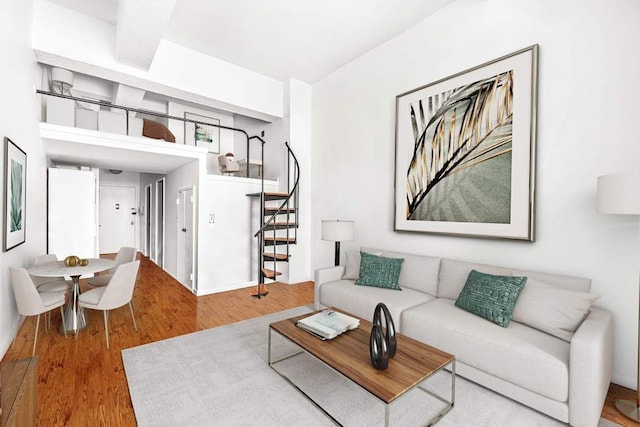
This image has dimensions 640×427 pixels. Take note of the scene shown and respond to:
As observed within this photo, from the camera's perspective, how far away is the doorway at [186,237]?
197 inches

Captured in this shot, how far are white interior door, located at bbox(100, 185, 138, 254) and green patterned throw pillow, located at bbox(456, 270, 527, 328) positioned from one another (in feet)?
30.8

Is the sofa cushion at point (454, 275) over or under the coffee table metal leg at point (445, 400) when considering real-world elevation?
over

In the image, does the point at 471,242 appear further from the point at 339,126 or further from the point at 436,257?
the point at 339,126

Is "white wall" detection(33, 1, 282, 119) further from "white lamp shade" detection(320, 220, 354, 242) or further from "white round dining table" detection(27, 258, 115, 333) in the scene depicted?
"white lamp shade" detection(320, 220, 354, 242)

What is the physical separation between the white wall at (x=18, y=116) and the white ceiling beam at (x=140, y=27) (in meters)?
0.85

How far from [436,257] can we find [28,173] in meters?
4.84

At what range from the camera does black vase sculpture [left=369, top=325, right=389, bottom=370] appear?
172 centimetres

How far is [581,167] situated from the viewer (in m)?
2.51

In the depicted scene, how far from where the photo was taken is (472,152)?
3154 millimetres

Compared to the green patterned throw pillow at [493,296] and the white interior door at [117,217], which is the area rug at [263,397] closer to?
the green patterned throw pillow at [493,296]

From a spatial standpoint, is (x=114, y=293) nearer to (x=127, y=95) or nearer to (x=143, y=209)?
(x=127, y=95)

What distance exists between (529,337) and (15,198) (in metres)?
4.69

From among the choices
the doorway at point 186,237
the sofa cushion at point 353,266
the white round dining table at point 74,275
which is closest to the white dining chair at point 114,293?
the white round dining table at point 74,275

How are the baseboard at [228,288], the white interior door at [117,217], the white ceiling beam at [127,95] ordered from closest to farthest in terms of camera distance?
the baseboard at [228,288], the white ceiling beam at [127,95], the white interior door at [117,217]
